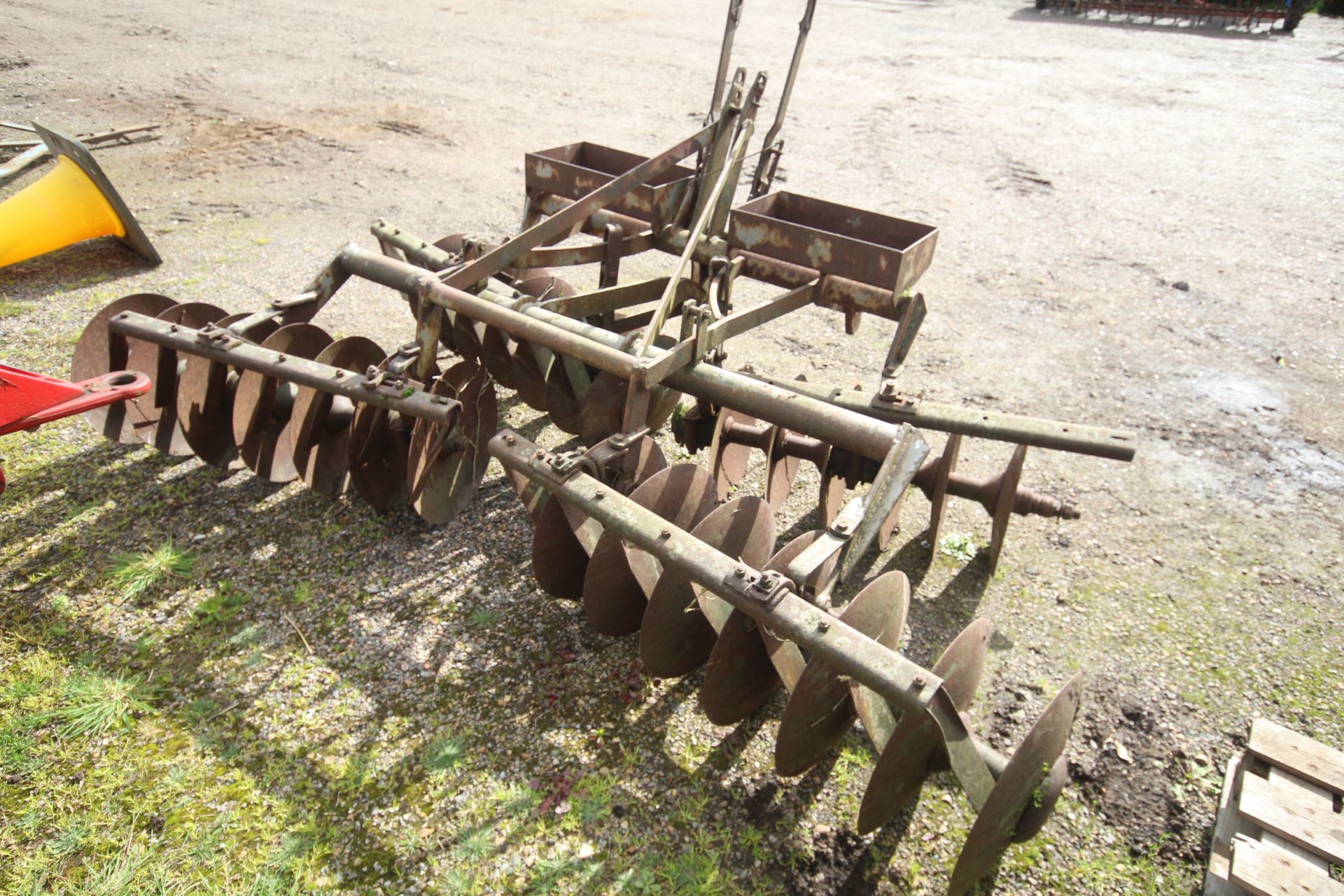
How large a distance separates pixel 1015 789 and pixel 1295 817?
3.43 ft

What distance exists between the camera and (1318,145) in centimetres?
842

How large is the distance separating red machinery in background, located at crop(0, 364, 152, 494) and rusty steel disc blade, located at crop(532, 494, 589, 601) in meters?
1.51

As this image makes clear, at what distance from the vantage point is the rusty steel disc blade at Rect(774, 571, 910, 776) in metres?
2.00

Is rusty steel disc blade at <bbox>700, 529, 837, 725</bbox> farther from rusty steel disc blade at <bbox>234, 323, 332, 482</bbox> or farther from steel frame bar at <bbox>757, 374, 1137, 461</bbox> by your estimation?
rusty steel disc blade at <bbox>234, 323, 332, 482</bbox>

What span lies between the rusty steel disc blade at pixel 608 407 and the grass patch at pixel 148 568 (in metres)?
1.52

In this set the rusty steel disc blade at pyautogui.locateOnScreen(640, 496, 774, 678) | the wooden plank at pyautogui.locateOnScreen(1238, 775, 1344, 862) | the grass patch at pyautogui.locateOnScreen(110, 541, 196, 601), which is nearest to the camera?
the wooden plank at pyautogui.locateOnScreen(1238, 775, 1344, 862)

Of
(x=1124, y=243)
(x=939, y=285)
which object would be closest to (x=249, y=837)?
(x=939, y=285)

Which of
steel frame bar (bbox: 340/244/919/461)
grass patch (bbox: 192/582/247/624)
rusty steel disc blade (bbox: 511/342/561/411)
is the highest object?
steel frame bar (bbox: 340/244/919/461)

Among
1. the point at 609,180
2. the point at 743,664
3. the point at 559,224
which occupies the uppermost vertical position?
the point at 609,180

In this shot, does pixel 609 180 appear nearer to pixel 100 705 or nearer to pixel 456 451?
pixel 456 451

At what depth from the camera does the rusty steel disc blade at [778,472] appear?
312 centimetres

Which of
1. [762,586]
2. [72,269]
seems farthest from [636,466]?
[72,269]

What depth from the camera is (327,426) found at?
3.18 m

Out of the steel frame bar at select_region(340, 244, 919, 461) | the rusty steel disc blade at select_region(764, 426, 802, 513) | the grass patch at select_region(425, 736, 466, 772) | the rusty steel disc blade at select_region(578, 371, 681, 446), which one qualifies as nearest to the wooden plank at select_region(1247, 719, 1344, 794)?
the steel frame bar at select_region(340, 244, 919, 461)
